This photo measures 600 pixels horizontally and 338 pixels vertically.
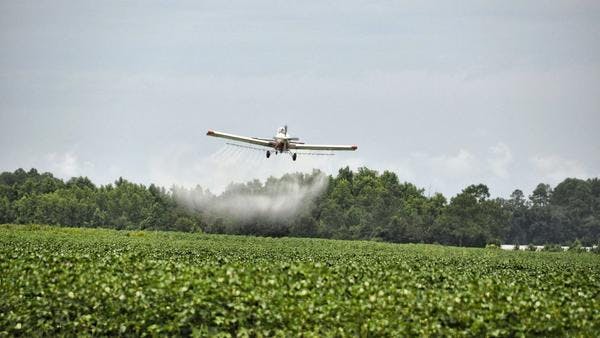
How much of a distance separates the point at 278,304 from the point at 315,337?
6.32ft

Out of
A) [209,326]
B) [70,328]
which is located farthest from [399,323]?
[70,328]

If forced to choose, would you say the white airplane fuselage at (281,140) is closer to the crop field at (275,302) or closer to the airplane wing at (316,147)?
the airplane wing at (316,147)

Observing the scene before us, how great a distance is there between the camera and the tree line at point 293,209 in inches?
4360

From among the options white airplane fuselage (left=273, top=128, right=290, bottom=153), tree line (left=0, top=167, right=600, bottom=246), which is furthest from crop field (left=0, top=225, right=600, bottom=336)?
tree line (left=0, top=167, right=600, bottom=246)

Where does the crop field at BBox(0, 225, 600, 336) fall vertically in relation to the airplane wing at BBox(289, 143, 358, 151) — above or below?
below

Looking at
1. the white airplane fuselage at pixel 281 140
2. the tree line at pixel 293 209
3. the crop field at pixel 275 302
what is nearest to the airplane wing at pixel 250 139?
the white airplane fuselage at pixel 281 140

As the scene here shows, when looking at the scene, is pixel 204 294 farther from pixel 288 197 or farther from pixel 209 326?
pixel 288 197

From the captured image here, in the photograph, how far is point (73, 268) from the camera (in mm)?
28266

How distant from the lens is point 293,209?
11850 cm

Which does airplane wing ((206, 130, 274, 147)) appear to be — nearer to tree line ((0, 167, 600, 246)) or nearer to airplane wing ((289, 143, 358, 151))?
airplane wing ((289, 143, 358, 151))

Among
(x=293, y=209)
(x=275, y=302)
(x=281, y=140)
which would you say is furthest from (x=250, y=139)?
(x=293, y=209)

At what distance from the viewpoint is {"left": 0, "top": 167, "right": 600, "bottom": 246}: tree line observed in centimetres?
11075

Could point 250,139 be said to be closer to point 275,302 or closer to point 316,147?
point 316,147

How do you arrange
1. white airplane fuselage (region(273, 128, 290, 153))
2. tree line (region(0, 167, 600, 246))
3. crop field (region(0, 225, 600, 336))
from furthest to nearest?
tree line (region(0, 167, 600, 246)) < white airplane fuselage (region(273, 128, 290, 153)) < crop field (region(0, 225, 600, 336))
